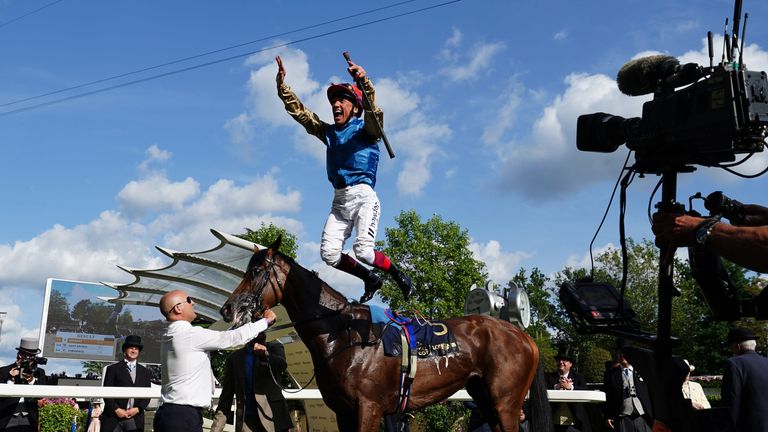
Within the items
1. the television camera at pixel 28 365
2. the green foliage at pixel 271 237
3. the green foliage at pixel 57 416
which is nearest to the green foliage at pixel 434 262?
the green foliage at pixel 271 237

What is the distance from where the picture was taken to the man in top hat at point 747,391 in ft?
15.2

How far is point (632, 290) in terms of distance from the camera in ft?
186

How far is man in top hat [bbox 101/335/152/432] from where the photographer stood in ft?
27.2

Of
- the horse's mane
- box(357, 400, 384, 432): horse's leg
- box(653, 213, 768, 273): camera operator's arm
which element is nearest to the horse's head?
the horse's mane

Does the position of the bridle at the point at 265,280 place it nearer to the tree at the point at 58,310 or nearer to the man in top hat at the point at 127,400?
the man in top hat at the point at 127,400

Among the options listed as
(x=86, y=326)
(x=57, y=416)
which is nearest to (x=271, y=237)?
(x=86, y=326)

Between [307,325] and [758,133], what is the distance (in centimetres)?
443

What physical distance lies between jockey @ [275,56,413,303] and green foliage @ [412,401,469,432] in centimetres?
547

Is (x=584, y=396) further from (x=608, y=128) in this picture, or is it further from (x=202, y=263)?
(x=202, y=263)

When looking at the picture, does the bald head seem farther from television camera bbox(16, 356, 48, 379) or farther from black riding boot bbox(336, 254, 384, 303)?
television camera bbox(16, 356, 48, 379)

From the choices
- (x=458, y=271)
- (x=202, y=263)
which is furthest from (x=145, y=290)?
(x=458, y=271)

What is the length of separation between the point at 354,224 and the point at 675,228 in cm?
417

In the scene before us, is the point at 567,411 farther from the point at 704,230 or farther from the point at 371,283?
the point at 704,230

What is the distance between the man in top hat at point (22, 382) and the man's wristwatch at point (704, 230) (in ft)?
26.9
